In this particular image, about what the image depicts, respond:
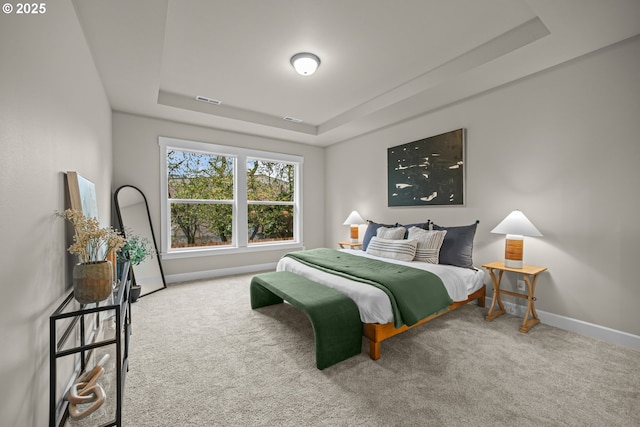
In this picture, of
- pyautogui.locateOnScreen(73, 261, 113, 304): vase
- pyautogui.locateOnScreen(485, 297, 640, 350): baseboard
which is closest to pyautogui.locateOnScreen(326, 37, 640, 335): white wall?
pyautogui.locateOnScreen(485, 297, 640, 350): baseboard

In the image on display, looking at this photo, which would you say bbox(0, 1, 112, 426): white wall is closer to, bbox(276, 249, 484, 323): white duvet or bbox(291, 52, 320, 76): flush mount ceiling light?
bbox(291, 52, 320, 76): flush mount ceiling light

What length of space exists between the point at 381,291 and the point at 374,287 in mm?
83

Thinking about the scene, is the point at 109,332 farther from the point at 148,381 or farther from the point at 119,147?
the point at 119,147

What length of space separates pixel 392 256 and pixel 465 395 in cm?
182

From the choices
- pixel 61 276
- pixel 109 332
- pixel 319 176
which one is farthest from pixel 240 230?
pixel 61 276

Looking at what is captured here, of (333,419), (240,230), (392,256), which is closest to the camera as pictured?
(333,419)

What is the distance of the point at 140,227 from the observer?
412 cm

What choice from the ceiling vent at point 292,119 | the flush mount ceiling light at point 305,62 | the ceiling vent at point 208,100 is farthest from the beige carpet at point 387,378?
the ceiling vent at point 292,119

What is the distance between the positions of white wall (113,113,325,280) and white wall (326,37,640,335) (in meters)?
3.16

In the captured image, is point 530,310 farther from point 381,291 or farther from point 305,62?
point 305,62

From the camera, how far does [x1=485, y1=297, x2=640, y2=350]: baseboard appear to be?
2.37 m

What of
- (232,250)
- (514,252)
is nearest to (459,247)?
(514,252)

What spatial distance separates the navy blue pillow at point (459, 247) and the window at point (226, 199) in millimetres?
3165

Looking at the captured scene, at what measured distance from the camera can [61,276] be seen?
164cm
